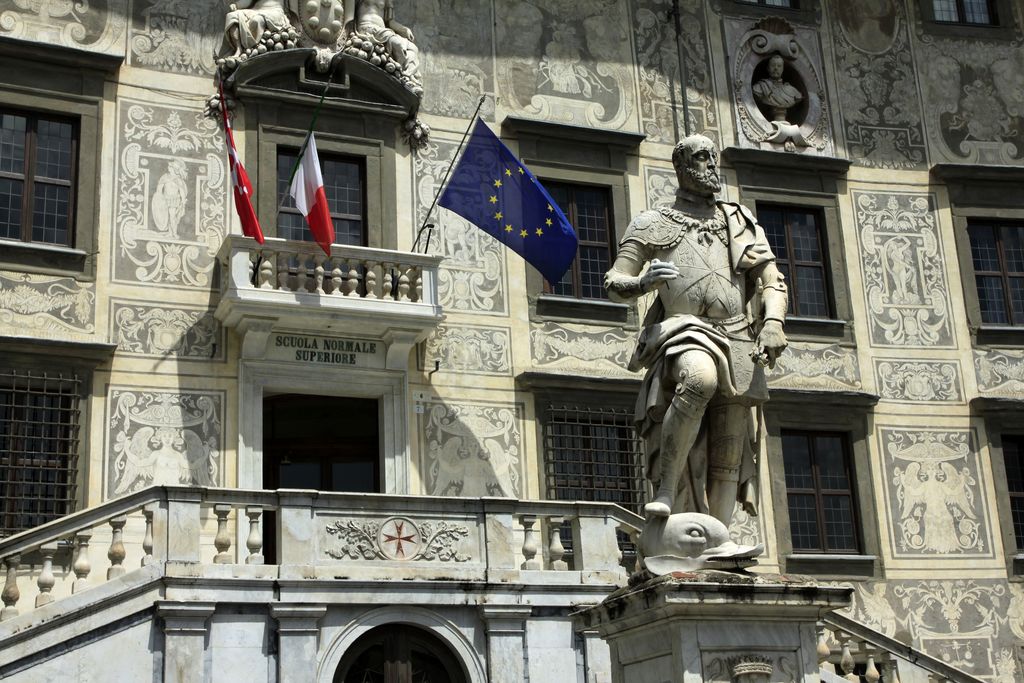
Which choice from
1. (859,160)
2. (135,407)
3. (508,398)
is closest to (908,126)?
(859,160)

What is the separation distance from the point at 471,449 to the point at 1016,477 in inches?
346

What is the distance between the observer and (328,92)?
20094 mm

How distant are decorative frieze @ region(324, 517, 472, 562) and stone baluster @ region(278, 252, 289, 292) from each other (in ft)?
12.3

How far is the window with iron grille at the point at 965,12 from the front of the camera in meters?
24.3

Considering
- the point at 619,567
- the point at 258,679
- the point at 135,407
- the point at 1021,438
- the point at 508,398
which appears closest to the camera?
the point at 258,679

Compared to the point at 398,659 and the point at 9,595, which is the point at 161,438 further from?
the point at 398,659

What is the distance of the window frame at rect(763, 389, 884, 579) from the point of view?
2064cm

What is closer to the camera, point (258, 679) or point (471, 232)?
point (258, 679)

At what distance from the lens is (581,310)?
20.8m

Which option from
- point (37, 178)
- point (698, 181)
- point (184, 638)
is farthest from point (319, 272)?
point (698, 181)

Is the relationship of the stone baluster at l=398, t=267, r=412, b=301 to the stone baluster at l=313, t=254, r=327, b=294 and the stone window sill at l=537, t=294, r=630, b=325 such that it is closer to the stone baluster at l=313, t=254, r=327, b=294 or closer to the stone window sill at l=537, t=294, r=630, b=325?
the stone baluster at l=313, t=254, r=327, b=294

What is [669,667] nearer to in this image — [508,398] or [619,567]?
[619,567]

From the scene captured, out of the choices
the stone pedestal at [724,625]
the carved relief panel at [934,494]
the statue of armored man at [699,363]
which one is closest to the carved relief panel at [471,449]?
the carved relief panel at [934,494]

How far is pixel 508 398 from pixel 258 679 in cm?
645
